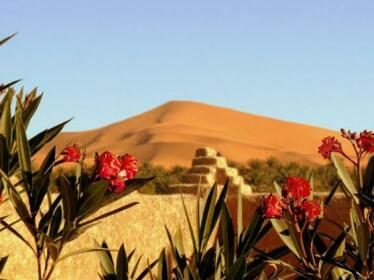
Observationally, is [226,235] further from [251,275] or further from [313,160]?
[313,160]

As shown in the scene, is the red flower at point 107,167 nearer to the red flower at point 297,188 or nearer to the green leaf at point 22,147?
the green leaf at point 22,147

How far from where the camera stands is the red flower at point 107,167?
275 centimetres

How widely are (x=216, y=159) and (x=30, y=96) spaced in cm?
1181

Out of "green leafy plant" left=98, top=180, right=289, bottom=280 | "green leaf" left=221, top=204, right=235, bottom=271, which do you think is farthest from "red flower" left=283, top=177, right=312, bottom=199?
"green leaf" left=221, top=204, right=235, bottom=271

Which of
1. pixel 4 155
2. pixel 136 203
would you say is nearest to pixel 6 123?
pixel 4 155

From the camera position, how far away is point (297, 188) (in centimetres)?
300

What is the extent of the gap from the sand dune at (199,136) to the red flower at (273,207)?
160 ft

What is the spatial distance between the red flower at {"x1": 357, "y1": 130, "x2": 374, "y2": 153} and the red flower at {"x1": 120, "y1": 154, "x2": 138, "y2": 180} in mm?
1111

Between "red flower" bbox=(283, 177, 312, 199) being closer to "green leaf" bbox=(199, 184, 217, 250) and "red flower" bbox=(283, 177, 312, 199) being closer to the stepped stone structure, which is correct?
"green leaf" bbox=(199, 184, 217, 250)

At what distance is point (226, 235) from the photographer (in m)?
3.19

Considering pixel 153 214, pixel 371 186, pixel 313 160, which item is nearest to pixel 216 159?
pixel 153 214

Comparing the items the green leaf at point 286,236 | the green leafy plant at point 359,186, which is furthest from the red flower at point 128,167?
the green leafy plant at point 359,186

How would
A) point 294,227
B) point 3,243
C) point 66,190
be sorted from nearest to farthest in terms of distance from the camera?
1. point 66,190
2. point 294,227
3. point 3,243

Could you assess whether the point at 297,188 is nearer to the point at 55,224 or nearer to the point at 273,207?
the point at 273,207
